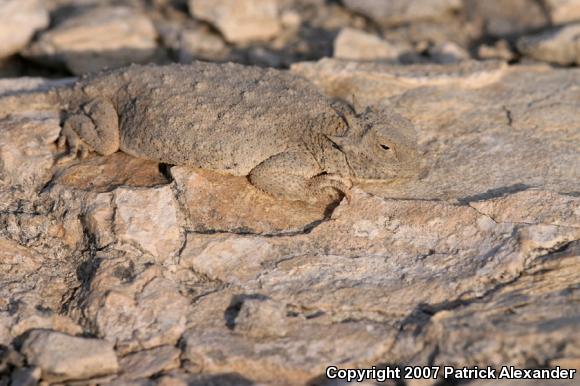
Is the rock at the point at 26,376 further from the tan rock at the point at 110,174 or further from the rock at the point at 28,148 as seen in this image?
the rock at the point at 28,148

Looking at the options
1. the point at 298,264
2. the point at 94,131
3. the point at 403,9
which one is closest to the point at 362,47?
the point at 403,9

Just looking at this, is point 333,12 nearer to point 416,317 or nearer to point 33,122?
point 33,122

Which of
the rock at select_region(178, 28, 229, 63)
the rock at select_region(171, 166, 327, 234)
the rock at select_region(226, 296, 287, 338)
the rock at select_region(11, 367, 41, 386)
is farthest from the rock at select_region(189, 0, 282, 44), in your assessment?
the rock at select_region(11, 367, 41, 386)

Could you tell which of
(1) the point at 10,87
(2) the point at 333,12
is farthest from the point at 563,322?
(2) the point at 333,12

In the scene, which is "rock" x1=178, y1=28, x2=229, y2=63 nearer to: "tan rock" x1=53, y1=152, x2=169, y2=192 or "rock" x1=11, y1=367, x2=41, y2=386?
"tan rock" x1=53, y1=152, x2=169, y2=192

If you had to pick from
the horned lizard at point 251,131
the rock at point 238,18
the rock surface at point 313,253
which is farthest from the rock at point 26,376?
the rock at point 238,18

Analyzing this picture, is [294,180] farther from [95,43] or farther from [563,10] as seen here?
[563,10]
